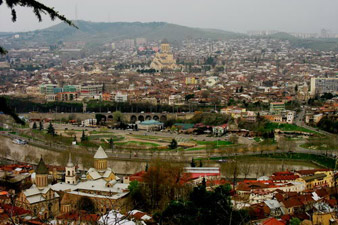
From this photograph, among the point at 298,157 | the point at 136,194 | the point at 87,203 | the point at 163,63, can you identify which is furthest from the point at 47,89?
the point at 136,194

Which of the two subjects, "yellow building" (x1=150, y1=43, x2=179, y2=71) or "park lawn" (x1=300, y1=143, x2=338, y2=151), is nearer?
"park lawn" (x1=300, y1=143, x2=338, y2=151)

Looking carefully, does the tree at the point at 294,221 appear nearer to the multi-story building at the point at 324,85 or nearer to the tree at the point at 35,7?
the tree at the point at 35,7

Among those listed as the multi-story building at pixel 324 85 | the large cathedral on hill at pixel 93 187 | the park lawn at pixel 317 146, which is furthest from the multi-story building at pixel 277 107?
the large cathedral on hill at pixel 93 187

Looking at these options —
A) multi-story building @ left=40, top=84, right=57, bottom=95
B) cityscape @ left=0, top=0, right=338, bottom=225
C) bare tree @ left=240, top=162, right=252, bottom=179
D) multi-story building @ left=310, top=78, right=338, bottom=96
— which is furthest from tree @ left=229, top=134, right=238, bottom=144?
multi-story building @ left=40, top=84, right=57, bottom=95

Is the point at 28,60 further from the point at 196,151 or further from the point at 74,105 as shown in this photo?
the point at 196,151

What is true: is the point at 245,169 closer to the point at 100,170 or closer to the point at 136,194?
the point at 100,170

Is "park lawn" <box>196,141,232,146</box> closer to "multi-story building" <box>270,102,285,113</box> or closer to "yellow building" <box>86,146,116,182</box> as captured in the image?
"multi-story building" <box>270,102,285,113</box>
